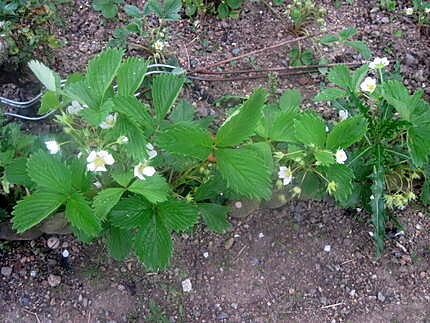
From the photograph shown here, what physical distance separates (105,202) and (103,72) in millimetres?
338

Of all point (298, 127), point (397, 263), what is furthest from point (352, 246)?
point (298, 127)

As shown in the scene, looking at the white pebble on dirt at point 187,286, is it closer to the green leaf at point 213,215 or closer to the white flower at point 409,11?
the green leaf at point 213,215

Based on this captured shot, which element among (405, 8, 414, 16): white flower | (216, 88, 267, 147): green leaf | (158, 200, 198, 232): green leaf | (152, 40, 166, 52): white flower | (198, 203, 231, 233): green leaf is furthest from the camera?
(405, 8, 414, 16): white flower

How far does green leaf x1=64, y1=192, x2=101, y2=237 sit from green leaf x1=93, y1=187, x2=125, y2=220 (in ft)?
0.12

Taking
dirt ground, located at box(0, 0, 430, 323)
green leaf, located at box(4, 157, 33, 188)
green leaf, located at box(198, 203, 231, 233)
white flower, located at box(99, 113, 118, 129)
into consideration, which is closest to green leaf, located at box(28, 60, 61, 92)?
white flower, located at box(99, 113, 118, 129)

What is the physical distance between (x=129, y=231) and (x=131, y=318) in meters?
0.37

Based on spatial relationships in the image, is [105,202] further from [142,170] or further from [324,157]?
[324,157]

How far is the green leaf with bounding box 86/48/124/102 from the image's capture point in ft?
4.62

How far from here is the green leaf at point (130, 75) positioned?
1.44 m

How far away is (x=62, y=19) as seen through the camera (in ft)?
8.18

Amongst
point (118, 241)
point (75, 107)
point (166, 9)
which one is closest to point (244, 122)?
point (75, 107)

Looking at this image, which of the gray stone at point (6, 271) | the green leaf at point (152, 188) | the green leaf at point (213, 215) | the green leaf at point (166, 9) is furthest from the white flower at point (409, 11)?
the gray stone at point (6, 271)

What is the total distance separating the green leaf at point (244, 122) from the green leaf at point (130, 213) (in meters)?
0.31

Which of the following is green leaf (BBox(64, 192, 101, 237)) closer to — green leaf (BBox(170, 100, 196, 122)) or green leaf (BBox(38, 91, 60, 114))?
green leaf (BBox(38, 91, 60, 114))
